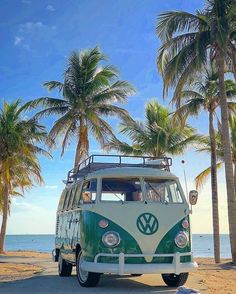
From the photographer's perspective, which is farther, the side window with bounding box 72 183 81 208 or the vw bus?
the side window with bounding box 72 183 81 208

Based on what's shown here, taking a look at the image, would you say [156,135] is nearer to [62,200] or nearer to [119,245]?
[62,200]

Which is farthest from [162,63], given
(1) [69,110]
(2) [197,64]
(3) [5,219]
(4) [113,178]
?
(3) [5,219]

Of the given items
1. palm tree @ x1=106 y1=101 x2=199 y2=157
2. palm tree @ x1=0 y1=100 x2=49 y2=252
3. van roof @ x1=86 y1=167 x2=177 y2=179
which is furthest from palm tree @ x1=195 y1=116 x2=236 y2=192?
van roof @ x1=86 y1=167 x2=177 y2=179

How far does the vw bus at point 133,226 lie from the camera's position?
1027 centimetres

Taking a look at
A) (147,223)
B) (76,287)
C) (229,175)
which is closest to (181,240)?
(147,223)

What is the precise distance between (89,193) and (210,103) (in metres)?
19.3

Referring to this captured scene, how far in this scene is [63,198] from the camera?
14695mm

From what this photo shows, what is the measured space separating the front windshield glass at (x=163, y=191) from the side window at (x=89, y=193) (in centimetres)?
125

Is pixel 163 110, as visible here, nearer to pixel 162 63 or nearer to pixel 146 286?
pixel 162 63

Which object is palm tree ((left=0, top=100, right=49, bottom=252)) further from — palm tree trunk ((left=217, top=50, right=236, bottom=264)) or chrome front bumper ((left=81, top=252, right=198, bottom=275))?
chrome front bumper ((left=81, top=252, right=198, bottom=275))

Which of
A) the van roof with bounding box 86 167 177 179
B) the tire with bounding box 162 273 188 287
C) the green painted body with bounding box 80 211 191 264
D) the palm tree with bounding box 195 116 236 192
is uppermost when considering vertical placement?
the palm tree with bounding box 195 116 236 192

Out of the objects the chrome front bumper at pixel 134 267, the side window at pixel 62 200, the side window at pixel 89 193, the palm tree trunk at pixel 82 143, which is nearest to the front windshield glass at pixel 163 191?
the side window at pixel 89 193

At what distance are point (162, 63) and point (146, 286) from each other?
15173 millimetres

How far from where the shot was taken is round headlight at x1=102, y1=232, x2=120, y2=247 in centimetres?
1030
